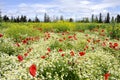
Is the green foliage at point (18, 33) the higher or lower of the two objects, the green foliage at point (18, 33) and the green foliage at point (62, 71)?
the higher

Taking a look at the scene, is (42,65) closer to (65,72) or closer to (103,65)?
(65,72)

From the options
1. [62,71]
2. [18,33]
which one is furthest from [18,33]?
[62,71]

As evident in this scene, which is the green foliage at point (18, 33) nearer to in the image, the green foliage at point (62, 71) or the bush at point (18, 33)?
the bush at point (18, 33)

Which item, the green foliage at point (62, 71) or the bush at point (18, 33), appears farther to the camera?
the bush at point (18, 33)

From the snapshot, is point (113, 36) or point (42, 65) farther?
point (113, 36)

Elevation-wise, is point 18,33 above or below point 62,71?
above

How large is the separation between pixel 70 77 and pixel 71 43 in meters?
5.12

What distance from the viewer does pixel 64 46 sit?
10.8 meters

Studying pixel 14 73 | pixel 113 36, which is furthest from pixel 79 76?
pixel 113 36

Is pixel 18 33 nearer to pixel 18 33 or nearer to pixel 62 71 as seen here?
pixel 18 33

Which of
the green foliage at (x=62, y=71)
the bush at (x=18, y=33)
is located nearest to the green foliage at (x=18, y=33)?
the bush at (x=18, y=33)

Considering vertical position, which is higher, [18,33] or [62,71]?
[18,33]

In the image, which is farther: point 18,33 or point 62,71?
point 18,33

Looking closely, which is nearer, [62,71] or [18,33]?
[62,71]
